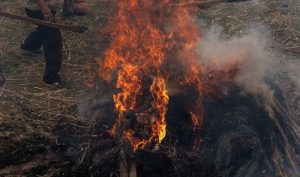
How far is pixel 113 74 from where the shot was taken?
7652 mm

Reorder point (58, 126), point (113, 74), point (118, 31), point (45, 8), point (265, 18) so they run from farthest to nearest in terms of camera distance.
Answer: point (265, 18)
point (118, 31)
point (113, 74)
point (45, 8)
point (58, 126)

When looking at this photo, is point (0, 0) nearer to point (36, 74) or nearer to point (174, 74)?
point (36, 74)

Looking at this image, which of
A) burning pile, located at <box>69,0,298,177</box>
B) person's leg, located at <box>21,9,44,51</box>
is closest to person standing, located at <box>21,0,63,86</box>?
person's leg, located at <box>21,9,44,51</box>

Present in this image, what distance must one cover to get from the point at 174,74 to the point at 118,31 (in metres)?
2.56

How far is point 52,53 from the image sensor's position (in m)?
7.55

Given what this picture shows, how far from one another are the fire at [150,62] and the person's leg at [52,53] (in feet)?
3.07

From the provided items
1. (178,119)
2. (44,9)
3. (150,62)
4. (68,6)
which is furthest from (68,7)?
(178,119)

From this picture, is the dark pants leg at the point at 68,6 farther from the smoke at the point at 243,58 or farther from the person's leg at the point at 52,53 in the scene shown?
the smoke at the point at 243,58

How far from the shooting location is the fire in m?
6.27

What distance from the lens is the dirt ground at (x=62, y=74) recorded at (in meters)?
5.75

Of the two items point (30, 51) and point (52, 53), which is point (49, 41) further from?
point (30, 51)

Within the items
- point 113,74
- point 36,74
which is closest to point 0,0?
point 36,74

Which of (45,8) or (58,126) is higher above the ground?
(45,8)

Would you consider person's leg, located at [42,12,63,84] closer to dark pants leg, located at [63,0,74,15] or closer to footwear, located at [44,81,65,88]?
footwear, located at [44,81,65,88]
